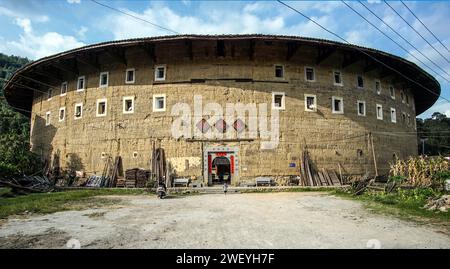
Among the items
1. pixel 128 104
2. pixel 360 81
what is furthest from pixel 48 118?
pixel 360 81

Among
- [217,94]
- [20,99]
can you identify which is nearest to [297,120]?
[217,94]

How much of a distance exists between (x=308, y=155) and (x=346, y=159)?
282 cm

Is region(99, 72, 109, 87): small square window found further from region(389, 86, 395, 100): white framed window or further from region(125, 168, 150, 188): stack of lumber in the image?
region(389, 86, 395, 100): white framed window

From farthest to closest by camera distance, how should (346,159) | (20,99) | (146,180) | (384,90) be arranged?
(20,99), (384,90), (346,159), (146,180)

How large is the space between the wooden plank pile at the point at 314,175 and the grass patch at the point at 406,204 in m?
6.07

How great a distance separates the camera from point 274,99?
19.9 m

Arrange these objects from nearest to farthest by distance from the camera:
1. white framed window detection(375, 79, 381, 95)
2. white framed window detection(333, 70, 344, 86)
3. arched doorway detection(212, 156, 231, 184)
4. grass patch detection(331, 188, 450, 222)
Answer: grass patch detection(331, 188, 450, 222), arched doorway detection(212, 156, 231, 184), white framed window detection(333, 70, 344, 86), white framed window detection(375, 79, 381, 95)

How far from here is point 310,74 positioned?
21016 millimetres

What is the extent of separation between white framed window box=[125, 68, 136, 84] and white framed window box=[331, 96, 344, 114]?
42.9 ft

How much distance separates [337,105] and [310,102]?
2042 mm

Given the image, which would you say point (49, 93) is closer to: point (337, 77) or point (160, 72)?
point (160, 72)

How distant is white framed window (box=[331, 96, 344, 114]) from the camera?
2085 centimetres

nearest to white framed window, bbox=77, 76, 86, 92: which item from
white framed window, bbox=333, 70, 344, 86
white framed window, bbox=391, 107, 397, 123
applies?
white framed window, bbox=333, 70, 344, 86

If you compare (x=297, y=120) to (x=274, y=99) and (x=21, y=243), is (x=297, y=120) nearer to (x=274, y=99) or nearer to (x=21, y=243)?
(x=274, y=99)
